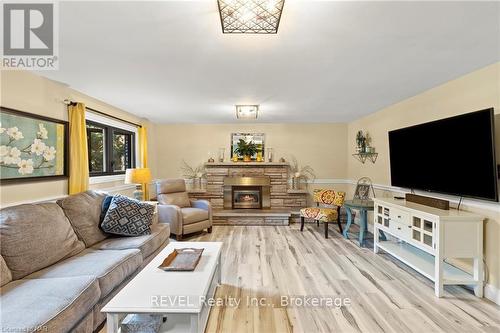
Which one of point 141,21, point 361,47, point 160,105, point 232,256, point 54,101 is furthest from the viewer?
point 160,105

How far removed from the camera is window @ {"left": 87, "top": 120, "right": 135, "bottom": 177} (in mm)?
3705

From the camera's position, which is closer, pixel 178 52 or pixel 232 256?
pixel 178 52

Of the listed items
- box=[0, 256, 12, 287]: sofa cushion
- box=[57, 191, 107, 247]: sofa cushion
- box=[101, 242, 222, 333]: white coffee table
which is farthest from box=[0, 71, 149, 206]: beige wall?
box=[101, 242, 222, 333]: white coffee table

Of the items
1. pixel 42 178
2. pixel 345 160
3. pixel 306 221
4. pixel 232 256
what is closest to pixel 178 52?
pixel 42 178

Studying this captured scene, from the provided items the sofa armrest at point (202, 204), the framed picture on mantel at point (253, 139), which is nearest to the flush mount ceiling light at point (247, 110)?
the framed picture on mantel at point (253, 139)

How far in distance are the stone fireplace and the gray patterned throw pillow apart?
2.77 metres

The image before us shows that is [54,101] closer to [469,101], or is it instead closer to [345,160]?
[469,101]

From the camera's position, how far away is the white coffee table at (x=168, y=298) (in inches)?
55.0

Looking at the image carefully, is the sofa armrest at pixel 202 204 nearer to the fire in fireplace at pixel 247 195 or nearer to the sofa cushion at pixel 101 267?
the fire in fireplace at pixel 247 195

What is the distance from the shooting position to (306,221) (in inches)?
204

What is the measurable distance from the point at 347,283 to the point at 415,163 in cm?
176

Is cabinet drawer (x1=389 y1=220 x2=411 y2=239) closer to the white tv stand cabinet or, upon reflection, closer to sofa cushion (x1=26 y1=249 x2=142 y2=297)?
the white tv stand cabinet

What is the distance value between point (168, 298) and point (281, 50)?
2015 mm

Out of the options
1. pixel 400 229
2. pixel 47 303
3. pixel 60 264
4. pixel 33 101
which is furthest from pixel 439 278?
pixel 33 101
